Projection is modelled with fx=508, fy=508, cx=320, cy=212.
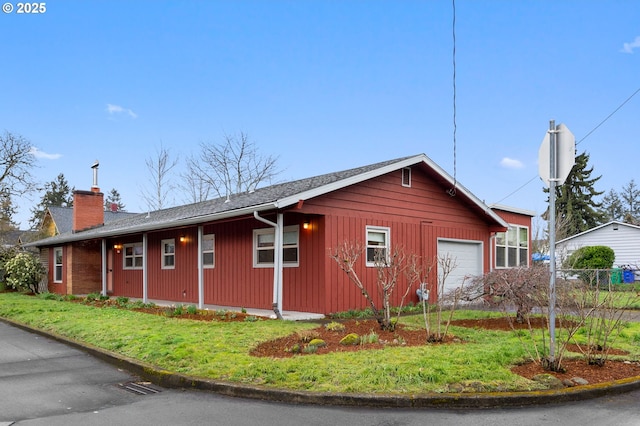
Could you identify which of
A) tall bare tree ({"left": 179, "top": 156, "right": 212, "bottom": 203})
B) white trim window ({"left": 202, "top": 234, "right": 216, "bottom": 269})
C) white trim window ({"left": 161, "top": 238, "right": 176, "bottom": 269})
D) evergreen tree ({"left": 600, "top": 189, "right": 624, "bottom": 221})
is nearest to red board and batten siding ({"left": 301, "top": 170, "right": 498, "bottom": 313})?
white trim window ({"left": 202, "top": 234, "right": 216, "bottom": 269})

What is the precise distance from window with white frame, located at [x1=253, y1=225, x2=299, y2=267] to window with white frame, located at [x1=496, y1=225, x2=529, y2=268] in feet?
29.2

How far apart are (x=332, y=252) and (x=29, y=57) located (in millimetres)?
14281

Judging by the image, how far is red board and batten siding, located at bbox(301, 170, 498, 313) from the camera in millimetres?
12938

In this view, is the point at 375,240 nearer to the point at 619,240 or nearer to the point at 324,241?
the point at 324,241

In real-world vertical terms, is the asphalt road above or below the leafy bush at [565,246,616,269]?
below

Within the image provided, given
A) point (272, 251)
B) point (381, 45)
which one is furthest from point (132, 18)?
point (272, 251)

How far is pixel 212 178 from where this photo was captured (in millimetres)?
42594

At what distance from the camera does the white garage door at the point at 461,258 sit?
16.7m

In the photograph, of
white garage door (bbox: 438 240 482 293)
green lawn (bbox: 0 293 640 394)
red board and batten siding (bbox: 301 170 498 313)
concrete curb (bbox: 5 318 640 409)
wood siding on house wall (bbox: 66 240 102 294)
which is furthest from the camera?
wood siding on house wall (bbox: 66 240 102 294)

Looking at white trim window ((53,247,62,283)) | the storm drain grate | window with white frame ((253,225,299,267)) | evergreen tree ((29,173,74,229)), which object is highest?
evergreen tree ((29,173,74,229))

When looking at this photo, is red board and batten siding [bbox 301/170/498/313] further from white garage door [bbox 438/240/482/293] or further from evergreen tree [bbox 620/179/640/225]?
evergreen tree [bbox 620/179/640/225]

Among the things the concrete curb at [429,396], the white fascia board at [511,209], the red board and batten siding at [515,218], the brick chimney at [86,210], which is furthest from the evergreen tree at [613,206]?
the concrete curb at [429,396]

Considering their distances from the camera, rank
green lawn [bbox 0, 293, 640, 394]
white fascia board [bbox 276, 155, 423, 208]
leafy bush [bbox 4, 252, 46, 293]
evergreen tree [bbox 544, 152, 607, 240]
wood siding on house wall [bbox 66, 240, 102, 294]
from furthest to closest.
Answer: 1. evergreen tree [bbox 544, 152, 607, 240]
2. leafy bush [bbox 4, 252, 46, 293]
3. wood siding on house wall [bbox 66, 240, 102, 294]
4. white fascia board [bbox 276, 155, 423, 208]
5. green lawn [bbox 0, 293, 640, 394]

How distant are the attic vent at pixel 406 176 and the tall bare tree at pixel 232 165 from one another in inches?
1035
